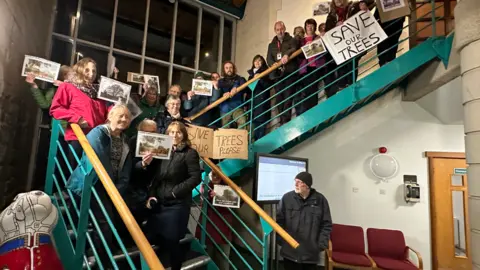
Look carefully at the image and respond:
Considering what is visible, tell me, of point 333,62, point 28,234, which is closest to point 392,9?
point 333,62

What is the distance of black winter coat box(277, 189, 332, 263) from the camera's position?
2.69 meters

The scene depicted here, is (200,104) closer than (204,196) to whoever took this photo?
No

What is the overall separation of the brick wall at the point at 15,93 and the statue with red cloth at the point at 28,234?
3.64 feet

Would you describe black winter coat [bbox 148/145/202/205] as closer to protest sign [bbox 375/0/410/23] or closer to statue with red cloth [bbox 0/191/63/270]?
statue with red cloth [bbox 0/191/63/270]

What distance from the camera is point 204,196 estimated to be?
2971 millimetres

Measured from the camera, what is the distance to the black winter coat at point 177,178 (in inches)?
84.4

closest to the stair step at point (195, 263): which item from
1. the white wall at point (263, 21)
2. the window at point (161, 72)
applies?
the window at point (161, 72)

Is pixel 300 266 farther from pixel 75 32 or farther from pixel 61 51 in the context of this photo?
pixel 75 32

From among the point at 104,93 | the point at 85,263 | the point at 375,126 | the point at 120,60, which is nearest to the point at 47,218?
the point at 85,263

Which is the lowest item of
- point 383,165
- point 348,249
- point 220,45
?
point 348,249

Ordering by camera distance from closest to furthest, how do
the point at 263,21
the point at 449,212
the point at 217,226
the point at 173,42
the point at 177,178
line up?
1. the point at 177,178
2. the point at 217,226
3. the point at 449,212
4. the point at 173,42
5. the point at 263,21

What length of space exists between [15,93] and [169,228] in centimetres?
183

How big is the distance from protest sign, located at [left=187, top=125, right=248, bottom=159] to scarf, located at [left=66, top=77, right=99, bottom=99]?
97 cm

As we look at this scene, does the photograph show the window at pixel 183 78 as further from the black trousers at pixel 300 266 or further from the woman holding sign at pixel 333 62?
the black trousers at pixel 300 266
